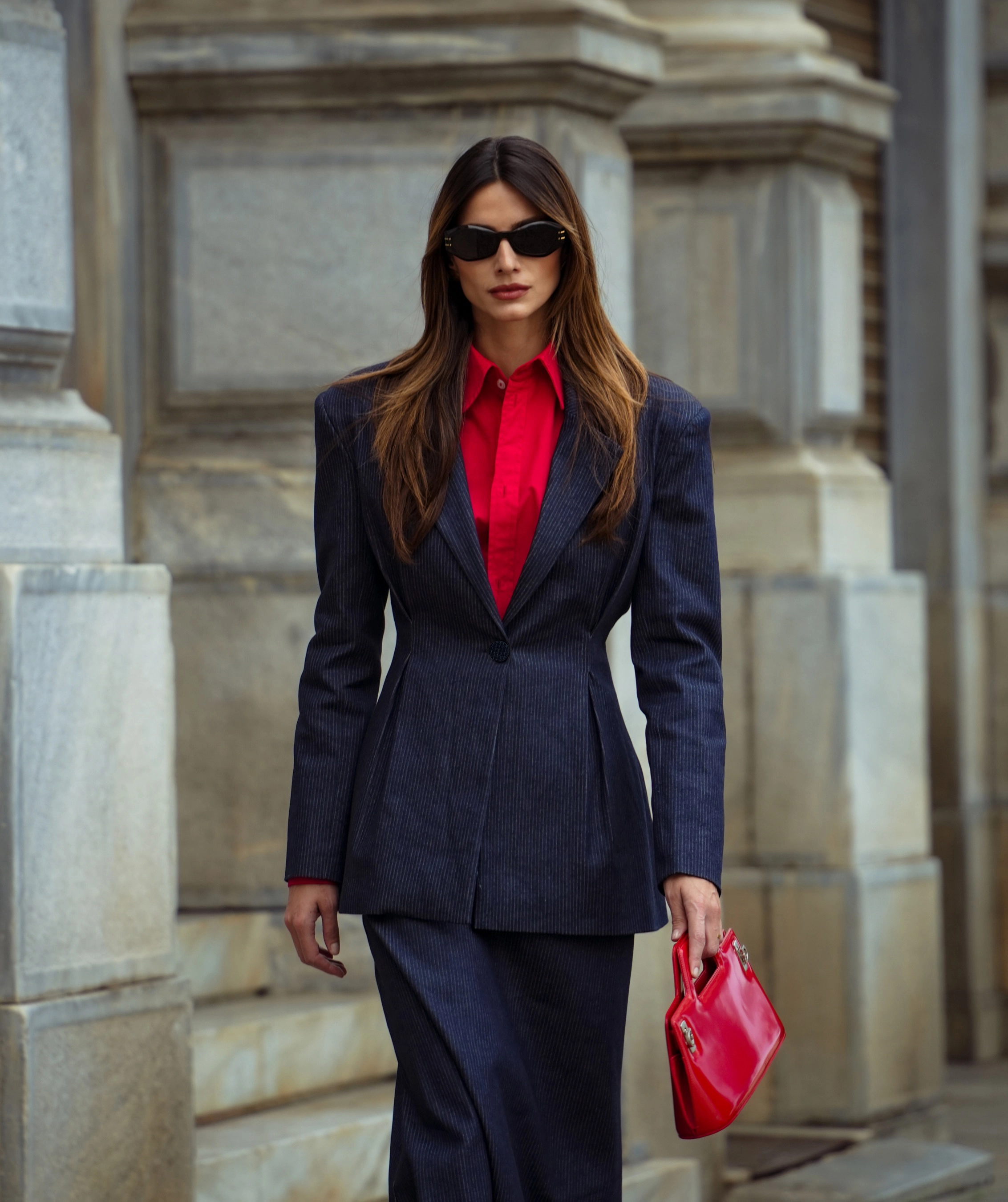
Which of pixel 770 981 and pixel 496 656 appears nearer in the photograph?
pixel 496 656

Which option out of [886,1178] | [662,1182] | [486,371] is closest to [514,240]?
[486,371]

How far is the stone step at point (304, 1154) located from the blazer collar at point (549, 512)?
1.67 m

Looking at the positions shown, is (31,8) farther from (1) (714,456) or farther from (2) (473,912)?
(1) (714,456)

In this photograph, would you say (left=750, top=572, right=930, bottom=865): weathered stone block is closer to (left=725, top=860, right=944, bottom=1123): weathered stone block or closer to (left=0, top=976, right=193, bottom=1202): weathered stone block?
(left=725, top=860, right=944, bottom=1123): weathered stone block

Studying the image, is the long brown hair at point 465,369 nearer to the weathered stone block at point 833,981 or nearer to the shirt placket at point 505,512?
the shirt placket at point 505,512

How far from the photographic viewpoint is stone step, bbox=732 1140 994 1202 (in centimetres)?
578

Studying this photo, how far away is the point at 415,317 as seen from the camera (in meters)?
5.73

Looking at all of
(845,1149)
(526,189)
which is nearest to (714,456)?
(845,1149)

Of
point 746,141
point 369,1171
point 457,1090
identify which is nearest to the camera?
point 457,1090

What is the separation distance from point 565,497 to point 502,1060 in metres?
0.76

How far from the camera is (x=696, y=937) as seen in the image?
3279 mm

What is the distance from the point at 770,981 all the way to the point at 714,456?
1.45 metres

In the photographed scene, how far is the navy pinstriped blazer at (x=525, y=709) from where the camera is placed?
3326mm

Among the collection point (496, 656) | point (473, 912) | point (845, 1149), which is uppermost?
point (496, 656)
